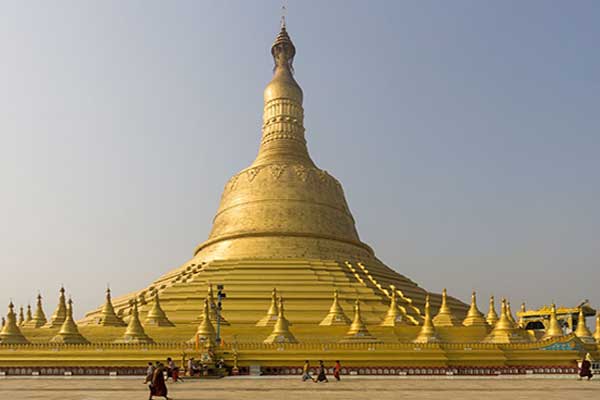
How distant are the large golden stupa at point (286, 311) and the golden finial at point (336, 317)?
0.07 m

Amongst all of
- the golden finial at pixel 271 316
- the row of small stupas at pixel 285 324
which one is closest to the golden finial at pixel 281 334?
the row of small stupas at pixel 285 324

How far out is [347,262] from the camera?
41438 millimetres

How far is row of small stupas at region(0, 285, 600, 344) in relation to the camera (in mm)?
26875

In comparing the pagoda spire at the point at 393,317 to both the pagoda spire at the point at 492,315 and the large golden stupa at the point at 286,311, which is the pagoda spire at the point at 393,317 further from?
the pagoda spire at the point at 492,315

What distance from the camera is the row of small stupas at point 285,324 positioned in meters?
26.9

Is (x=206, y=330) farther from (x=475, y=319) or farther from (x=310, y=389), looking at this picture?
(x=475, y=319)

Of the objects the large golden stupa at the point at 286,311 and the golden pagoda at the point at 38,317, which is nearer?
the large golden stupa at the point at 286,311

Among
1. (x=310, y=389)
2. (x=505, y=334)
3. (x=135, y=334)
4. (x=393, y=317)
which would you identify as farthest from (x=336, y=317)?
(x=310, y=389)

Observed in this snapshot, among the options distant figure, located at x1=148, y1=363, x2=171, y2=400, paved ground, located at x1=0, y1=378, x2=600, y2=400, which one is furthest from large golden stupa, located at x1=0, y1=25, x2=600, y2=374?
distant figure, located at x1=148, y1=363, x2=171, y2=400

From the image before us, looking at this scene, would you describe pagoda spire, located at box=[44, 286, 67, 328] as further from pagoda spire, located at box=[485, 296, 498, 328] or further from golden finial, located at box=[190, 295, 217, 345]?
pagoda spire, located at box=[485, 296, 498, 328]

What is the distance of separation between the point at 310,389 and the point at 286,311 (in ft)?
46.1

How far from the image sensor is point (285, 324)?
27375 millimetres

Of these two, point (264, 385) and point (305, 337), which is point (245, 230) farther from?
point (264, 385)

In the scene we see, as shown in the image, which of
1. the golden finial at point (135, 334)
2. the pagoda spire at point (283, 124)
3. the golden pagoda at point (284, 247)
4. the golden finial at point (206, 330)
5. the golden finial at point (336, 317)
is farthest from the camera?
the pagoda spire at point (283, 124)
